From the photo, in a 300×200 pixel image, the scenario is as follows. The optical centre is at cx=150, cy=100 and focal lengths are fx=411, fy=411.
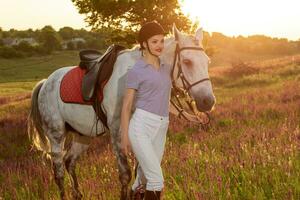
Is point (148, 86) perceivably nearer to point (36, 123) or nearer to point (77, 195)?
point (77, 195)

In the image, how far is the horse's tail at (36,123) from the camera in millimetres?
6654

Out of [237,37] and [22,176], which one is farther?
[237,37]

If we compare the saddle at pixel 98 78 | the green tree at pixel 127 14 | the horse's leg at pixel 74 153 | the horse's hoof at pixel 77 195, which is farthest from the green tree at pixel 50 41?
the saddle at pixel 98 78

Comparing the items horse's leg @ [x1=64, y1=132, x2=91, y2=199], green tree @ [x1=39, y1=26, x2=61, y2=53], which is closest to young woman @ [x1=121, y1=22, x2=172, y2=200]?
horse's leg @ [x1=64, y1=132, x2=91, y2=199]

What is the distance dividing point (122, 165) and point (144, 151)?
3.64 ft

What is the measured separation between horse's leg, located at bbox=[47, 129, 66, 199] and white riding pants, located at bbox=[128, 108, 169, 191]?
2.55 meters

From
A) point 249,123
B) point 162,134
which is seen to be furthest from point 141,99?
point 249,123

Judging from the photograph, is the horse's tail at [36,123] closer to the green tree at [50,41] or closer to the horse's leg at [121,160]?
the horse's leg at [121,160]

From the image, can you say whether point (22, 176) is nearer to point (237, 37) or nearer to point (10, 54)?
point (10, 54)

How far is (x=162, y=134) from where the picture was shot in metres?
4.10

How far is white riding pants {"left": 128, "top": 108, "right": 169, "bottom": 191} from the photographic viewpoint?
152 inches

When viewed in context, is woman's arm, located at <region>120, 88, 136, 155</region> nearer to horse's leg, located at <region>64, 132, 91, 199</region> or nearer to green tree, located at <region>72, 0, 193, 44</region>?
horse's leg, located at <region>64, 132, 91, 199</region>

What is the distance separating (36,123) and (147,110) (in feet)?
10.9

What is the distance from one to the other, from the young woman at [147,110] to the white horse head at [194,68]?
405mm
